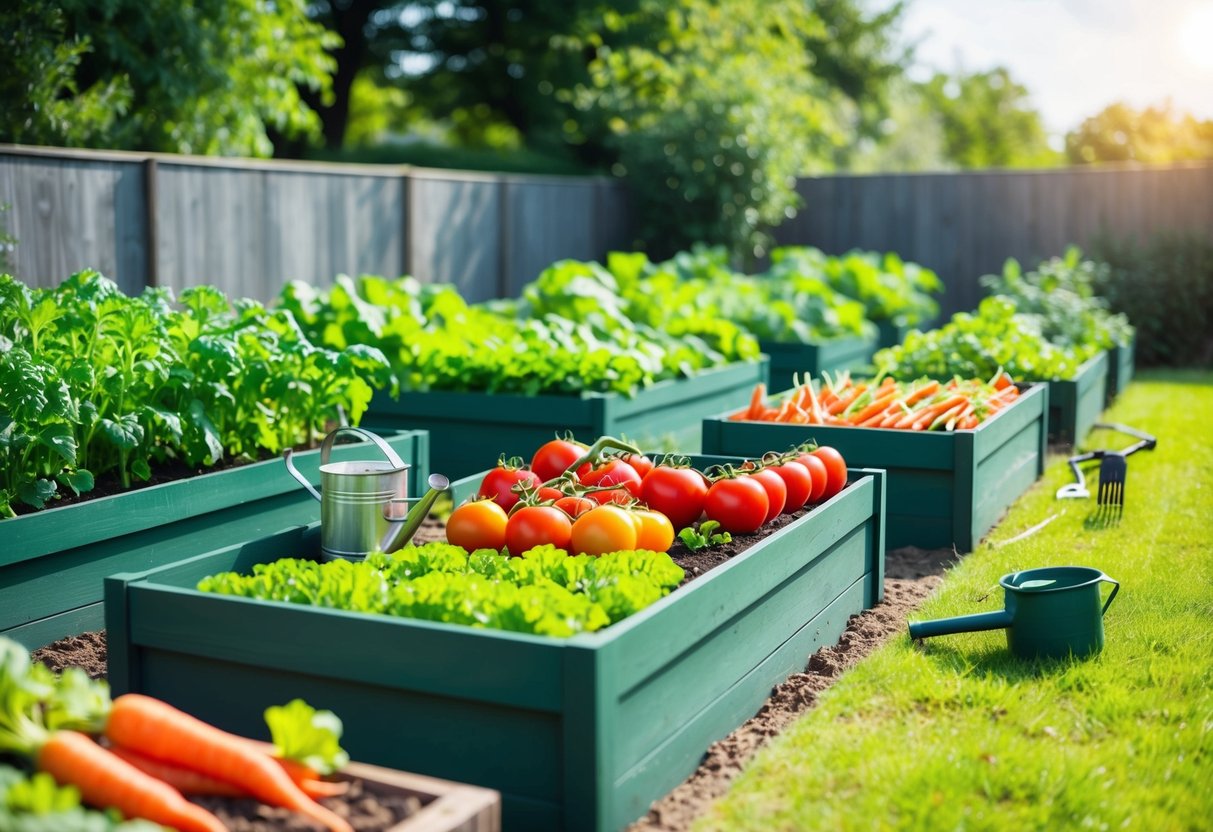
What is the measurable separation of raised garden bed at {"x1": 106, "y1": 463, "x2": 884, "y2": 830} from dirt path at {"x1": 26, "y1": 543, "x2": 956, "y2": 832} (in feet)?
0.16

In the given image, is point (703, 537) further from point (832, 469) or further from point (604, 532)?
point (832, 469)

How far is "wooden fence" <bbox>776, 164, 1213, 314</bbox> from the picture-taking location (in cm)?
1434

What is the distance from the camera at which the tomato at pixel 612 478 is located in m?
4.43

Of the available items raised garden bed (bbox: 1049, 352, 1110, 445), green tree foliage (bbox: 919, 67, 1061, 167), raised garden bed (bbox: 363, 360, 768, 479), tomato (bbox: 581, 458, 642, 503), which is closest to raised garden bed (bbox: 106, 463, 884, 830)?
tomato (bbox: 581, 458, 642, 503)

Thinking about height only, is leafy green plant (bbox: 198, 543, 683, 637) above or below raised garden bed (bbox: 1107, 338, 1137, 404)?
above

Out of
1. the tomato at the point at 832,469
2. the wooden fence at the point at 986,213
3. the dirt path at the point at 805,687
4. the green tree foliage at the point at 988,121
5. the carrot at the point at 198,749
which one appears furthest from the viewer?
the green tree foliage at the point at 988,121

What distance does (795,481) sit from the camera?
4.58 meters

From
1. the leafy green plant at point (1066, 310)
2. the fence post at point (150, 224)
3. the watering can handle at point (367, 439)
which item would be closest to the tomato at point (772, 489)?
the watering can handle at point (367, 439)

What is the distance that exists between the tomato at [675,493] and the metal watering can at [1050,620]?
3.09 ft

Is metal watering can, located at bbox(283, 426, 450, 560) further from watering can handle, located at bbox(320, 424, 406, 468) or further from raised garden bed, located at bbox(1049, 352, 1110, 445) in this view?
raised garden bed, located at bbox(1049, 352, 1110, 445)

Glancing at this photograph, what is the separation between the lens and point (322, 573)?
3.42 meters

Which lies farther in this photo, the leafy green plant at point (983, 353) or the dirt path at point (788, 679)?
the leafy green plant at point (983, 353)

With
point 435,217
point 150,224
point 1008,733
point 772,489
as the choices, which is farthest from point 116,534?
A: point 435,217

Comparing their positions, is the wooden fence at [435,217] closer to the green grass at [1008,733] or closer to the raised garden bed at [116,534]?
the raised garden bed at [116,534]
